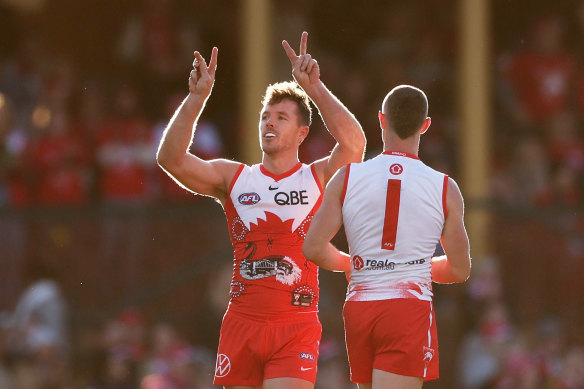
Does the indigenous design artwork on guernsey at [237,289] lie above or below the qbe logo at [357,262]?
below

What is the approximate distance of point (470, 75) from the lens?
1305 centimetres

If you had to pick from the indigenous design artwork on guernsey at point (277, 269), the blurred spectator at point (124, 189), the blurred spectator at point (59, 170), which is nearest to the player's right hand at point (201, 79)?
the indigenous design artwork on guernsey at point (277, 269)

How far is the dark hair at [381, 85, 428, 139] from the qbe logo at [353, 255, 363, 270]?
64 cm

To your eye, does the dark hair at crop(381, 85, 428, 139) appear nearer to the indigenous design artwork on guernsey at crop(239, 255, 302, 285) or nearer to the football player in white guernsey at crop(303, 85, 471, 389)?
the football player in white guernsey at crop(303, 85, 471, 389)

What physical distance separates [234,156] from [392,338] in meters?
7.52

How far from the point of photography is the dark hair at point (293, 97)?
21.8 ft

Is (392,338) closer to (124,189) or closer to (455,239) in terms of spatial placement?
(455,239)

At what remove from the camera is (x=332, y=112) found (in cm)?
645

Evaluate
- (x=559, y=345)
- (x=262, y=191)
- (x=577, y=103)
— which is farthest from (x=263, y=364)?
(x=577, y=103)

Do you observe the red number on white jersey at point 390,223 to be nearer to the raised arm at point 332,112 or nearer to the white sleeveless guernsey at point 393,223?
the white sleeveless guernsey at point 393,223

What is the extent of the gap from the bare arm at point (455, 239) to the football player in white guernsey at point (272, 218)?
92 centimetres

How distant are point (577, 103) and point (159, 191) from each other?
4.65m

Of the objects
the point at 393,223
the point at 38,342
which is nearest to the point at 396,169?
the point at 393,223

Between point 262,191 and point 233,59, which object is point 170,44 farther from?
point 262,191
